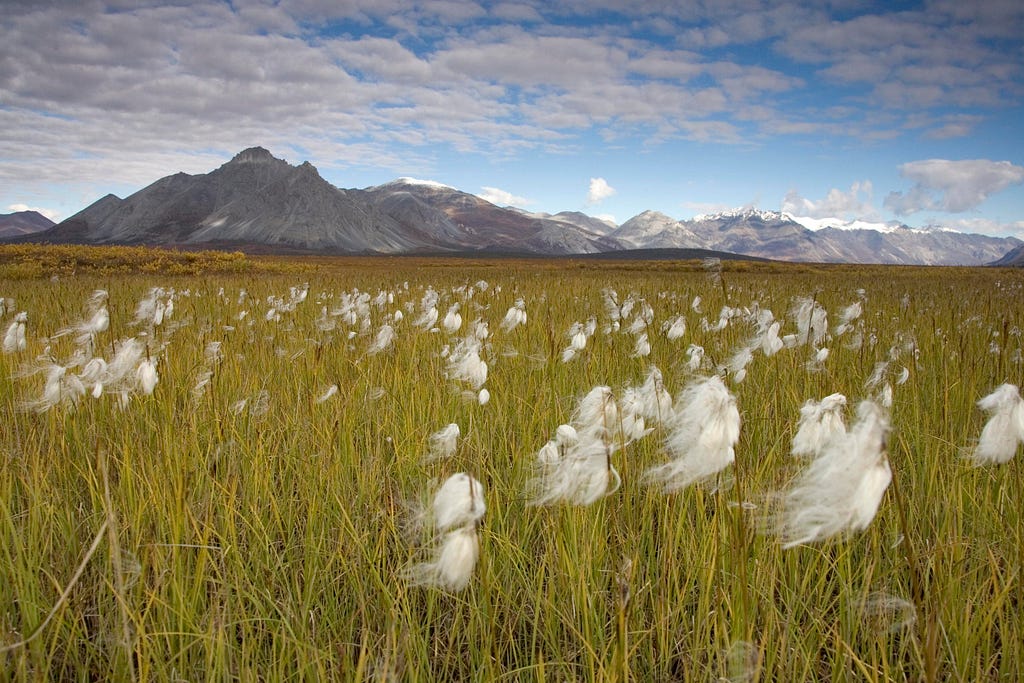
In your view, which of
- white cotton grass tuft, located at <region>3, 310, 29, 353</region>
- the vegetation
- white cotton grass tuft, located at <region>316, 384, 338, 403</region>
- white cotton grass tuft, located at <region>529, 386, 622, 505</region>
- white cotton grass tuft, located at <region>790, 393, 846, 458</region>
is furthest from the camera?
the vegetation

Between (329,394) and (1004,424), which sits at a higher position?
(1004,424)

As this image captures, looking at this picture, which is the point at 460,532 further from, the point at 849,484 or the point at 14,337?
the point at 14,337

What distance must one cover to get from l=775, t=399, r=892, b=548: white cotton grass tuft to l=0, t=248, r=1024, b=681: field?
8 cm

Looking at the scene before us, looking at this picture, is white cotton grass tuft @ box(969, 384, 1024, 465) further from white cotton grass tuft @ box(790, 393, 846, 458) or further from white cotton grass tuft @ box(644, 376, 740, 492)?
white cotton grass tuft @ box(644, 376, 740, 492)

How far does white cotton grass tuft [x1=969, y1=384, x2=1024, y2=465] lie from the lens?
159 cm

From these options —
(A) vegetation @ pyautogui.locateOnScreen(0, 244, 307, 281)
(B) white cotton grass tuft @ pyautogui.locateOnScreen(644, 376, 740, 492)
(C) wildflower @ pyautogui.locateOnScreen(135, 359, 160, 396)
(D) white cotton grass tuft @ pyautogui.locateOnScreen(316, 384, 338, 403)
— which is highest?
(A) vegetation @ pyautogui.locateOnScreen(0, 244, 307, 281)

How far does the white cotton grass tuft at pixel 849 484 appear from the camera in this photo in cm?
102

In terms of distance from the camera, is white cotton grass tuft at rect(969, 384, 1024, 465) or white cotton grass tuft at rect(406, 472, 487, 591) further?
white cotton grass tuft at rect(969, 384, 1024, 465)

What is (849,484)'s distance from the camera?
42.0 inches

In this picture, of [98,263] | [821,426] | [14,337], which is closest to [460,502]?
[821,426]

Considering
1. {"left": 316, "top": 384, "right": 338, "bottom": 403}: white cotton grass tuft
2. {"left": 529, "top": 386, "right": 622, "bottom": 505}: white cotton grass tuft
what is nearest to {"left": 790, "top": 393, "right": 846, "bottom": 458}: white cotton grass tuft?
{"left": 529, "top": 386, "right": 622, "bottom": 505}: white cotton grass tuft

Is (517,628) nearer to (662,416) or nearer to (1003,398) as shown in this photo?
(662,416)

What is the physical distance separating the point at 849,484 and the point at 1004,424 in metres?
0.93

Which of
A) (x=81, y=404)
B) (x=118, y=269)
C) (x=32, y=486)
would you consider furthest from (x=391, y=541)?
(x=118, y=269)
